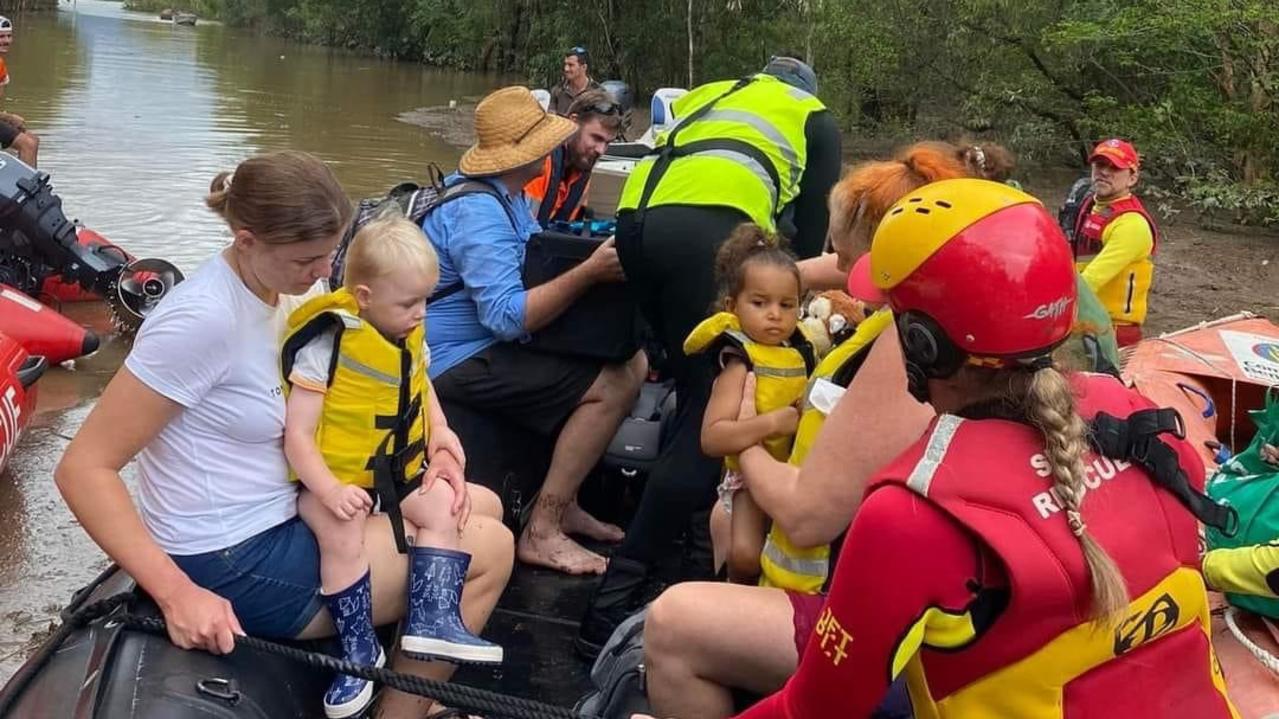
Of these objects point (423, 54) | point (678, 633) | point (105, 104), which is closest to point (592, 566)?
point (678, 633)

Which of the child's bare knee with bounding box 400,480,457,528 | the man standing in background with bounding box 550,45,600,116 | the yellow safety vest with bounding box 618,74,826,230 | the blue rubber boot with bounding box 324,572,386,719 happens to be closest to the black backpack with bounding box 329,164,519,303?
the yellow safety vest with bounding box 618,74,826,230

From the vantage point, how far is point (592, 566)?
394 cm

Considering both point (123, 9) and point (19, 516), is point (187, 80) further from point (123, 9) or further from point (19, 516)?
point (123, 9)

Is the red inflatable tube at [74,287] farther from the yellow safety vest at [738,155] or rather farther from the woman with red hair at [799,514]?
the woman with red hair at [799,514]

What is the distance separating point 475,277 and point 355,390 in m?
1.11

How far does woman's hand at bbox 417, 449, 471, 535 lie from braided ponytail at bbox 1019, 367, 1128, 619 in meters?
1.56

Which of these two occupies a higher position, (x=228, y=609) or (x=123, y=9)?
(x=228, y=609)

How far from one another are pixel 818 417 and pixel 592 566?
1722 millimetres

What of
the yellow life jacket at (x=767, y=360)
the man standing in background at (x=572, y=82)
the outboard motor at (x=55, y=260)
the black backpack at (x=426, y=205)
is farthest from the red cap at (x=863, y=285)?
the man standing in background at (x=572, y=82)

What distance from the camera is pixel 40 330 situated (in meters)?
6.10

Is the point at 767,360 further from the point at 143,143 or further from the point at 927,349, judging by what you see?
the point at 143,143

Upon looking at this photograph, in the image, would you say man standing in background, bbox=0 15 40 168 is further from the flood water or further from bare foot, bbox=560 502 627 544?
bare foot, bbox=560 502 627 544

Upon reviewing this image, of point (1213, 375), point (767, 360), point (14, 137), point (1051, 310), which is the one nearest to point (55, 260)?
point (14, 137)

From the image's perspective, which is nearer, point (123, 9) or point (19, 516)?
point (19, 516)
